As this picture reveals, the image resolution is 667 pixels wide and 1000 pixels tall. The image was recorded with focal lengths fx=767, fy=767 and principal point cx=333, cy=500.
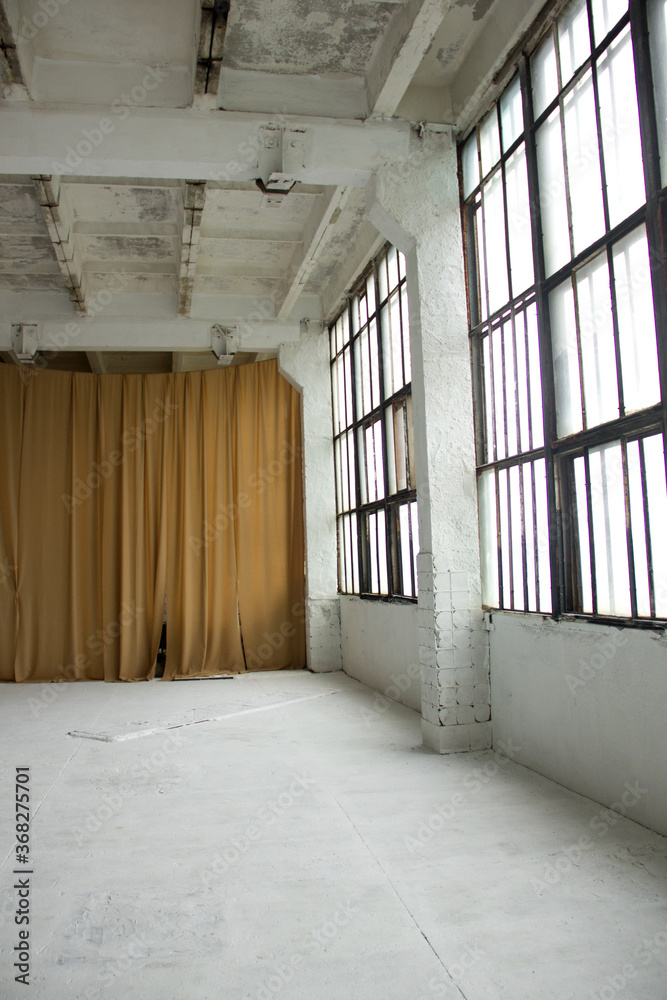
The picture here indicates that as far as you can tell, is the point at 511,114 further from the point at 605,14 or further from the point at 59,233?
the point at 59,233

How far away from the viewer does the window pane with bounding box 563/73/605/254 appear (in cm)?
358

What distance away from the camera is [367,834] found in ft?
10.8

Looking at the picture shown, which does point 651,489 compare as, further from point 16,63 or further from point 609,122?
point 16,63

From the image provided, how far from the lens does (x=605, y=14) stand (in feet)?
11.3

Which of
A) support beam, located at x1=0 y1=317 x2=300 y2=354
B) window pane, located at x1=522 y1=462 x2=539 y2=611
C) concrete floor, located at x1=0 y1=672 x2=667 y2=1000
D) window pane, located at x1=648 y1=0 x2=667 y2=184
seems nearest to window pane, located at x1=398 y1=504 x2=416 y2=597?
concrete floor, located at x1=0 y1=672 x2=667 y2=1000

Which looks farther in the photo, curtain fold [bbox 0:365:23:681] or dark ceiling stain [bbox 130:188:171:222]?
curtain fold [bbox 0:365:23:681]

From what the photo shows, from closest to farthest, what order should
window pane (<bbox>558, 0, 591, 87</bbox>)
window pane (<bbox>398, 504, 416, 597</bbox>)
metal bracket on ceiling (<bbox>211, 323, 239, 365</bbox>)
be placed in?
window pane (<bbox>558, 0, 591, 87</bbox>) → window pane (<bbox>398, 504, 416, 597</bbox>) → metal bracket on ceiling (<bbox>211, 323, 239, 365</bbox>)

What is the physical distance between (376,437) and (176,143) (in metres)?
3.20

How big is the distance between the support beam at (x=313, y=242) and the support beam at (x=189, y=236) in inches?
37.6

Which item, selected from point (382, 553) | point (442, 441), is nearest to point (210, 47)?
point (442, 441)

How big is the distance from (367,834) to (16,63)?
170 inches

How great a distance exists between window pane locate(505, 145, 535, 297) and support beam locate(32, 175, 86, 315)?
10.4ft

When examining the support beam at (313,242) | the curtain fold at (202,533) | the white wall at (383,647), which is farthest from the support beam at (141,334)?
the white wall at (383,647)

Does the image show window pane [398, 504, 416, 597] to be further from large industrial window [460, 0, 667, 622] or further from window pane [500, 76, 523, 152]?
window pane [500, 76, 523, 152]
